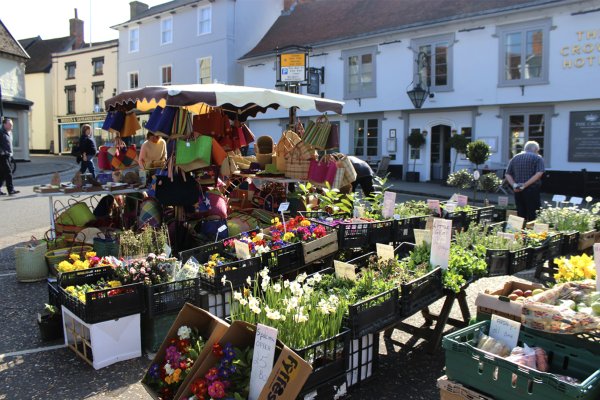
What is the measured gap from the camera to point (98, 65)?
34344 millimetres

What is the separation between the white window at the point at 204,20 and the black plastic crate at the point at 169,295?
82.7ft

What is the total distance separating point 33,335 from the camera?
4.38m

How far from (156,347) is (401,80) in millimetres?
17334

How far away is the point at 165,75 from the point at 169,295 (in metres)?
28.1

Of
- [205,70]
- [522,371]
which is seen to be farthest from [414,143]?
[522,371]

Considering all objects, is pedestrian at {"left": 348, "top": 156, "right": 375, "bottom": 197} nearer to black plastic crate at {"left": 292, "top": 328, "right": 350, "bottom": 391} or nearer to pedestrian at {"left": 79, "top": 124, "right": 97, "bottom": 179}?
black plastic crate at {"left": 292, "top": 328, "right": 350, "bottom": 391}

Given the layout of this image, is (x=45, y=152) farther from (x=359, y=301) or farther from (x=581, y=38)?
(x=359, y=301)

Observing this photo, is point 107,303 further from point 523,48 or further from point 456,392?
point 523,48

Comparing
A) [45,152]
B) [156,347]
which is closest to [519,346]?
[156,347]

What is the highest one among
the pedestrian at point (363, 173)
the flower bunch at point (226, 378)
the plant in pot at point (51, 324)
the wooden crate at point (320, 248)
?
the pedestrian at point (363, 173)

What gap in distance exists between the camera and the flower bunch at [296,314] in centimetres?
289

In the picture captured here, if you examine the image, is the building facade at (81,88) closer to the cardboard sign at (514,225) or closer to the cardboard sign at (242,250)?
the cardboard sign at (242,250)

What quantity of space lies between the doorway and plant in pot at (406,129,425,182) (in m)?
0.54

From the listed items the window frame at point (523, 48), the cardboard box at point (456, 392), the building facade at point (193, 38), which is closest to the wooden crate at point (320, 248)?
the cardboard box at point (456, 392)
